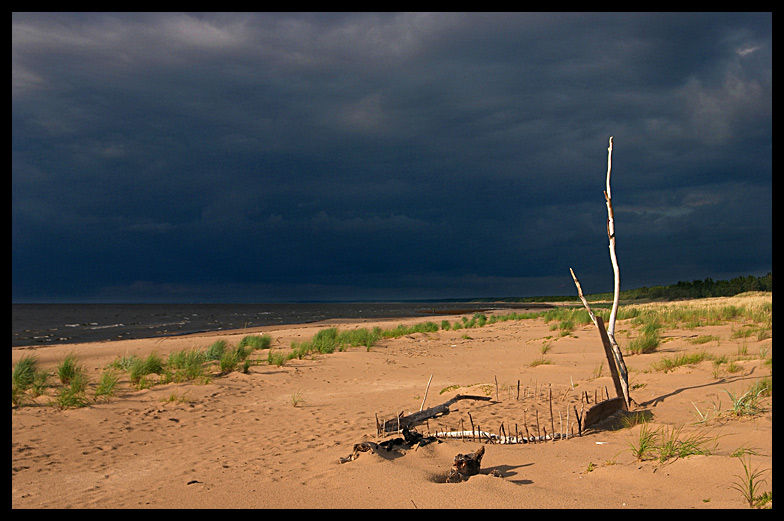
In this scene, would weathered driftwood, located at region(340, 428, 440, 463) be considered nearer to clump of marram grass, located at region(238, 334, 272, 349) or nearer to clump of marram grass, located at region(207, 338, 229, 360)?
clump of marram grass, located at region(207, 338, 229, 360)

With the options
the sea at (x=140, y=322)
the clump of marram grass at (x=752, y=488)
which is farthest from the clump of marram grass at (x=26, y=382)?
the sea at (x=140, y=322)

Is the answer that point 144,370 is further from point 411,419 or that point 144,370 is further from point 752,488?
point 752,488

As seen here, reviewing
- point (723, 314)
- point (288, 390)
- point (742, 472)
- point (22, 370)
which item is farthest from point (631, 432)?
point (723, 314)

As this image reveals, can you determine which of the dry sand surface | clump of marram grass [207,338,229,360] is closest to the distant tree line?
the dry sand surface

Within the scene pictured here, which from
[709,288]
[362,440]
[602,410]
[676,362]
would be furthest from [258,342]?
[709,288]

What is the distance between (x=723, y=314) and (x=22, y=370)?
26.0m

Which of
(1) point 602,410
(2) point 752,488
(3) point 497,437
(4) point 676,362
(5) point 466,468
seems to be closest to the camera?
(2) point 752,488

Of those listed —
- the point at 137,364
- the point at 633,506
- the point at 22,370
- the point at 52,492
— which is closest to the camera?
the point at 633,506

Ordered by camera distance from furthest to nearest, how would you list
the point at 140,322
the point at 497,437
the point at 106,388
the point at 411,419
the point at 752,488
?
1. the point at 140,322
2. the point at 106,388
3. the point at 411,419
4. the point at 497,437
5. the point at 752,488

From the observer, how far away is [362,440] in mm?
6395

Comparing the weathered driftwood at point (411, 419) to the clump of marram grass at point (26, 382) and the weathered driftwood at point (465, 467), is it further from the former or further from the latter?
the clump of marram grass at point (26, 382)

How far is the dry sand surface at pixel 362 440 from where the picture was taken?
4016 mm

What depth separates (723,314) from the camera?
22.2m

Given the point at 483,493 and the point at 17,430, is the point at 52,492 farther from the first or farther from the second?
the point at 483,493
